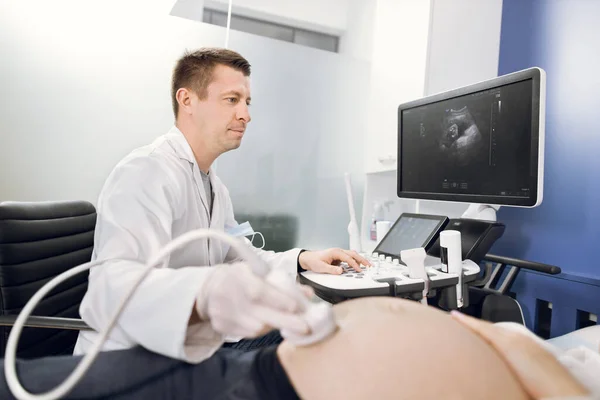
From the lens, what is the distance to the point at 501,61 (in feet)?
6.01

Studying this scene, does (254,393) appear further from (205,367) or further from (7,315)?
(7,315)

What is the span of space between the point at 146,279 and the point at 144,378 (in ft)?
0.50

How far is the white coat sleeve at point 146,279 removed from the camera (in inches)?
23.0

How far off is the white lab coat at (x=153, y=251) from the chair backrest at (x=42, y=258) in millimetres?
197

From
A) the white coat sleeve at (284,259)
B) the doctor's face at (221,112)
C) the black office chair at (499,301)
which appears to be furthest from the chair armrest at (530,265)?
the doctor's face at (221,112)

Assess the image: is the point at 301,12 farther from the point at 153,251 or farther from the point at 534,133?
the point at 153,251

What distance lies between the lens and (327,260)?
129 centimetres

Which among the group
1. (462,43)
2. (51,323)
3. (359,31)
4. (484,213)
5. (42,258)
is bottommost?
(51,323)

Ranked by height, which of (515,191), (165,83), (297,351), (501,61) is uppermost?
(501,61)

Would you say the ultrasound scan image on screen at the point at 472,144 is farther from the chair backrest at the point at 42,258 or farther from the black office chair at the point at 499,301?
the chair backrest at the point at 42,258

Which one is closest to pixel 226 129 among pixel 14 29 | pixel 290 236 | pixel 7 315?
pixel 7 315

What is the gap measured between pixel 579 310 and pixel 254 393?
137 centimetres

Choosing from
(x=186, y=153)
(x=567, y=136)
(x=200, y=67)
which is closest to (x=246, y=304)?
(x=186, y=153)

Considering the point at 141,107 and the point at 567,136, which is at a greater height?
the point at 141,107
